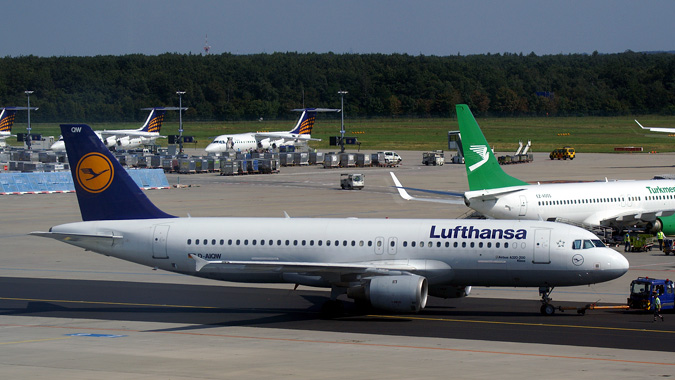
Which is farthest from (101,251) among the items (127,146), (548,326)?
(127,146)

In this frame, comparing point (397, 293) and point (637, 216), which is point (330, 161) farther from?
point (397, 293)

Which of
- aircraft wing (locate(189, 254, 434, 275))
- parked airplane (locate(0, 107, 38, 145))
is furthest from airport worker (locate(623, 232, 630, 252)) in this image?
parked airplane (locate(0, 107, 38, 145))

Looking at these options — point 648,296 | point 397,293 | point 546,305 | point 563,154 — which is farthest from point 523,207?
point 563,154

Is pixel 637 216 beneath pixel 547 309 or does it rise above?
above

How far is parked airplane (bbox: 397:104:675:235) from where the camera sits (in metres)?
54.1

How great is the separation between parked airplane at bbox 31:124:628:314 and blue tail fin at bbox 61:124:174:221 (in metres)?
0.04

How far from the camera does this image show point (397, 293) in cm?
3238

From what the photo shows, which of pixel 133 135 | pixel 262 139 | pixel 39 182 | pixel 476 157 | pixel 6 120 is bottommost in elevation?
pixel 39 182

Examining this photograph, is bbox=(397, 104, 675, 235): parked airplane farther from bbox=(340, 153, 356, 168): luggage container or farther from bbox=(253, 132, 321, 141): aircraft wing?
bbox=(253, 132, 321, 141): aircraft wing

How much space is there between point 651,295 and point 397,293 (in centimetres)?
1030

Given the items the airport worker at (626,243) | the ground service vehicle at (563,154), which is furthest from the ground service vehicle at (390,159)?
the airport worker at (626,243)

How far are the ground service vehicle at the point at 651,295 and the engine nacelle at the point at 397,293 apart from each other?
8.70 m

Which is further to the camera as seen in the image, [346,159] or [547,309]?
[346,159]

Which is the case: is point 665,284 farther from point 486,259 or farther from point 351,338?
point 351,338
